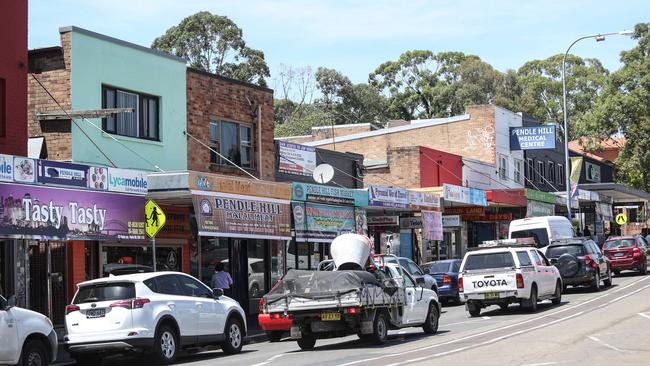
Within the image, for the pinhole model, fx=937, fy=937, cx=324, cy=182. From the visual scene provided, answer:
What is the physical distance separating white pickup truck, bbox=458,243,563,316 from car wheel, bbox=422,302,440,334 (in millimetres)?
4114

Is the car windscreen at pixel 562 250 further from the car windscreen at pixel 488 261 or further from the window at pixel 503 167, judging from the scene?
the window at pixel 503 167

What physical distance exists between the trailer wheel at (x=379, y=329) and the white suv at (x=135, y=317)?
10.6ft

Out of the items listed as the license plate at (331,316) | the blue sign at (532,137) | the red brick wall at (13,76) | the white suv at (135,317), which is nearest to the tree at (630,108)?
the blue sign at (532,137)

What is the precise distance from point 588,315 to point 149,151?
12480 millimetres

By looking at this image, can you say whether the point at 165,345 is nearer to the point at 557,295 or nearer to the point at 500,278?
the point at 500,278

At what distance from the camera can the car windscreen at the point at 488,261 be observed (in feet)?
80.7

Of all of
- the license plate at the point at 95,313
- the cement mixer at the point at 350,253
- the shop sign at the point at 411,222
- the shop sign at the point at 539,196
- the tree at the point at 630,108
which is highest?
the tree at the point at 630,108

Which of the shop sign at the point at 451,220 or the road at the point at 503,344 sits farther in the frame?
the shop sign at the point at 451,220

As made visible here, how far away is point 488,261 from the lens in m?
24.9

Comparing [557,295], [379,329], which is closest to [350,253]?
[379,329]

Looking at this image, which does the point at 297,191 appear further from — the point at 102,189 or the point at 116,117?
the point at 102,189

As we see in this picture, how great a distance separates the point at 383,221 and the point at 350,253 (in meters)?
17.5

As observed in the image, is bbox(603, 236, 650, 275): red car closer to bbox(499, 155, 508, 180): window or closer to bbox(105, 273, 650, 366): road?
bbox(499, 155, 508, 180): window

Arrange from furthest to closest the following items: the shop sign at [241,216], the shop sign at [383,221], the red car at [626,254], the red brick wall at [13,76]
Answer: the red car at [626,254] < the shop sign at [383,221] < the shop sign at [241,216] < the red brick wall at [13,76]
